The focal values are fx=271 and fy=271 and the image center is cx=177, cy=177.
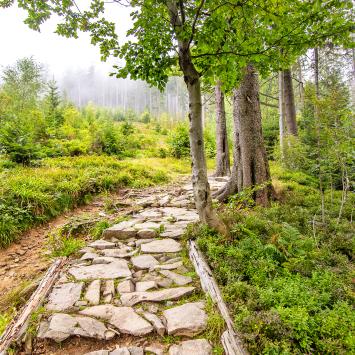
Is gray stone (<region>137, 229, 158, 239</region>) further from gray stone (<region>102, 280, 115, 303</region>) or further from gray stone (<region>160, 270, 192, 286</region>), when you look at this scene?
gray stone (<region>102, 280, 115, 303</region>)

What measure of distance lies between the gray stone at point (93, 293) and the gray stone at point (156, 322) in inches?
24.5

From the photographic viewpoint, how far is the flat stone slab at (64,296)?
9.62 ft

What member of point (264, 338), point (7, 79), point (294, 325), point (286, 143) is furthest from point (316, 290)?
point (7, 79)

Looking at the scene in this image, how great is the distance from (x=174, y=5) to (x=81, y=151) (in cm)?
911

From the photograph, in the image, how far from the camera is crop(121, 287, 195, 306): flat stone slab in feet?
9.96

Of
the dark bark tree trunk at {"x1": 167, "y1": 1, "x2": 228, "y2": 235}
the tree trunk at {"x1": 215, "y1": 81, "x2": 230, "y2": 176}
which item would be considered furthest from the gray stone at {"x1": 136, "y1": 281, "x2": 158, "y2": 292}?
the tree trunk at {"x1": 215, "y1": 81, "x2": 230, "y2": 176}

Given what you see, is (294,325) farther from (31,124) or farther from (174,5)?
(31,124)

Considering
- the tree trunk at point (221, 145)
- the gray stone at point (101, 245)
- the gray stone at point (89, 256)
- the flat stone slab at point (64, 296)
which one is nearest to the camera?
the flat stone slab at point (64, 296)

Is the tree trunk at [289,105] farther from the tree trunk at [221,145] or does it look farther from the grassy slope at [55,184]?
the grassy slope at [55,184]

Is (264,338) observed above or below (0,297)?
above

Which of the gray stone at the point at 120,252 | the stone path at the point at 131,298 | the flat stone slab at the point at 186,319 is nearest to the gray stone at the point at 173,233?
the stone path at the point at 131,298

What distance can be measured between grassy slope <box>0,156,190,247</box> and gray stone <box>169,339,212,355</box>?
156 inches

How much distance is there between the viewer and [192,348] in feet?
7.55

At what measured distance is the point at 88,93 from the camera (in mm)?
98812
